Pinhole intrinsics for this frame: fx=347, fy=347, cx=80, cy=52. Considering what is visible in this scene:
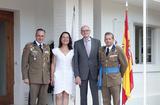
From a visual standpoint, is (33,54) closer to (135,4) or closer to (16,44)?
(16,44)

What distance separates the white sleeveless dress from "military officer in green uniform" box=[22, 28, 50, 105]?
0.60ft

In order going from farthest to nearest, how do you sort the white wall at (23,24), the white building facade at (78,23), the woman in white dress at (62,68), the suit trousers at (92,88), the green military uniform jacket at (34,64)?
1. the white wall at (23,24)
2. the white building facade at (78,23)
3. the suit trousers at (92,88)
4. the woman in white dress at (62,68)
5. the green military uniform jacket at (34,64)

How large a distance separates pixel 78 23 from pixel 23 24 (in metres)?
1.64

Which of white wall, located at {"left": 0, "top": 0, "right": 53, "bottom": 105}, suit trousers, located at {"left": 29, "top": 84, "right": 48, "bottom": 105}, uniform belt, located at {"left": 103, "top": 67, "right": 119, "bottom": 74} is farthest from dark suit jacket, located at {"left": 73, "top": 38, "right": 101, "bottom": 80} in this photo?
white wall, located at {"left": 0, "top": 0, "right": 53, "bottom": 105}

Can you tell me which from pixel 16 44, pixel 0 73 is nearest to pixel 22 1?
pixel 16 44

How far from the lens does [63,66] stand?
6.15 meters

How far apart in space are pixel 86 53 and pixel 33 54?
0.95 m

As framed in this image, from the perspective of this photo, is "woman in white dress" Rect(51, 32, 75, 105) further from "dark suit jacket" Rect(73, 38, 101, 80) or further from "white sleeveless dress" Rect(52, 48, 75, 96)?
"dark suit jacket" Rect(73, 38, 101, 80)

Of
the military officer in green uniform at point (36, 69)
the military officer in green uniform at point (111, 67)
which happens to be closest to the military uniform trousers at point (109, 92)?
the military officer in green uniform at point (111, 67)

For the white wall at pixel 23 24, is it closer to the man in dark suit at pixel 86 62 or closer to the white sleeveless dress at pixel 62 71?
the white sleeveless dress at pixel 62 71

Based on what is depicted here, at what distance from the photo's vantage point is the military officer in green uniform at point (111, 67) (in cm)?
616

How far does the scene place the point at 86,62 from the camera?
623 centimetres

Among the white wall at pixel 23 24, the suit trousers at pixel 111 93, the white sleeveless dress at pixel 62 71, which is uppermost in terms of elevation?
the white wall at pixel 23 24

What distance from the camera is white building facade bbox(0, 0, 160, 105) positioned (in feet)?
23.8
